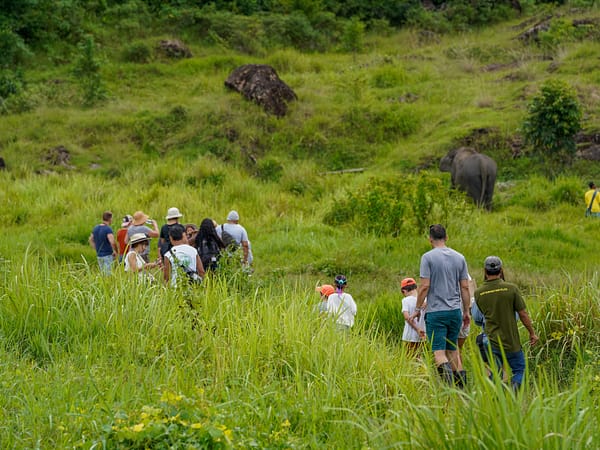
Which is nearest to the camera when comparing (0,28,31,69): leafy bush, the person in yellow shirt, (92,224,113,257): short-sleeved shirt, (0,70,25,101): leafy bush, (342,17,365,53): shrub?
(92,224,113,257): short-sleeved shirt

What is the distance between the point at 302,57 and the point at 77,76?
27.2ft

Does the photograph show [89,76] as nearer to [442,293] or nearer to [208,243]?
[208,243]

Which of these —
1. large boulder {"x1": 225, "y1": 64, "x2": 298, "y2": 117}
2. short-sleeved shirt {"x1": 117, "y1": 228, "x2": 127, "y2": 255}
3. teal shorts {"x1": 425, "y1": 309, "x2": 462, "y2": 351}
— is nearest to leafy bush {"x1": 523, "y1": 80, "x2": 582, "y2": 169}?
large boulder {"x1": 225, "y1": 64, "x2": 298, "y2": 117}

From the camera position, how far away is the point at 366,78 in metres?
25.8

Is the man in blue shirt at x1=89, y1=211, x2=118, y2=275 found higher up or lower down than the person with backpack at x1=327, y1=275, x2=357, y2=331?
lower down

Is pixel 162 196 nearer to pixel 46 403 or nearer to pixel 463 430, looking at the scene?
pixel 46 403

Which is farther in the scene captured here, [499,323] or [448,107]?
[448,107]

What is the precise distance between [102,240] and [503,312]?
6349 mm

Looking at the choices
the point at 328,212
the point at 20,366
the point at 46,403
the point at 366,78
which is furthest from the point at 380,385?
the point at 366,78

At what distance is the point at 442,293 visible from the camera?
24.2ft

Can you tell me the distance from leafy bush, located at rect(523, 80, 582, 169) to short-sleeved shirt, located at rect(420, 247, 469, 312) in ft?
39.3

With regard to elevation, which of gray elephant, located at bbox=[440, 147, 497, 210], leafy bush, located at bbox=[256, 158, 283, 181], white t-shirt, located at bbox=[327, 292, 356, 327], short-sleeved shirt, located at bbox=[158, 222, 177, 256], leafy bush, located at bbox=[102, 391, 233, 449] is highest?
leafy bush, located at bbox=[102, 391, 233, 449]

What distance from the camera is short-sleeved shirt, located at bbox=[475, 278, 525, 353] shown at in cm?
700

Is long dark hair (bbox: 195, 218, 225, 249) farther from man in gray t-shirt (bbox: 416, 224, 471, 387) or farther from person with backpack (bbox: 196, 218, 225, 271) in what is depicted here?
man in gray t-shirt (bbox: 416, 224, 471, 387)
